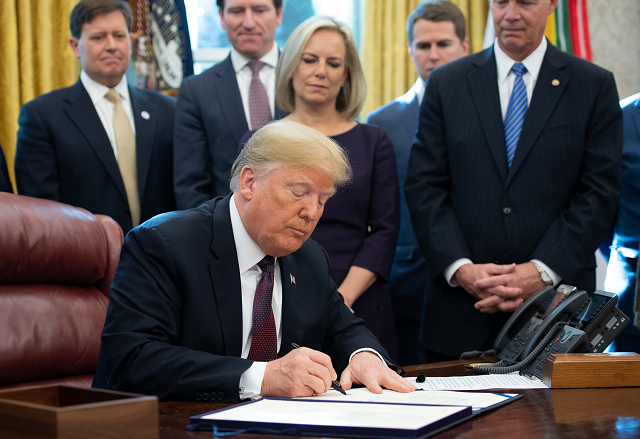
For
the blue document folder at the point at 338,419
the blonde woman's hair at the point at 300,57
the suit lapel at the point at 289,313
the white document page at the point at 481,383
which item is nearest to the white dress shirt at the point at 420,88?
the blonde woman's hair at the point at 300,57

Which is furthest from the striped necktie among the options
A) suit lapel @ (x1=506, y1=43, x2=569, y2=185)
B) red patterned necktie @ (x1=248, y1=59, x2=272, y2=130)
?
suit lapel @ (x1=506, y1=43, x2=569, y2=185)

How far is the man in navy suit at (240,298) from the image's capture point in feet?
5.07

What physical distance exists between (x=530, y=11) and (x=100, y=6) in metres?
1.94

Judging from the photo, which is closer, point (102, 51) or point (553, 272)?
point (553, 272)

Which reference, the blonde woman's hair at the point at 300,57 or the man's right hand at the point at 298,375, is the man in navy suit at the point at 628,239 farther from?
the man's right hand at the point at 298,375

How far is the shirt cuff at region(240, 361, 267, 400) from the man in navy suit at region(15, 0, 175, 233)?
1648 millimetres

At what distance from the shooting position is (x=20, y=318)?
198 cm

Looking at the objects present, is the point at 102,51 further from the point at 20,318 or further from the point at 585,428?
the point at 585,428

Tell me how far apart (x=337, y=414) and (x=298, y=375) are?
0.76ft

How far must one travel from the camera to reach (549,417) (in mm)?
1351

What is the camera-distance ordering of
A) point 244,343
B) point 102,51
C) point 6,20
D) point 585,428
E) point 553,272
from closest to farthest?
point 585,428
point 244,343
point 553,272
point 102,51
point 6,20

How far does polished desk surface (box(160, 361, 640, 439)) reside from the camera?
1219 millimetres

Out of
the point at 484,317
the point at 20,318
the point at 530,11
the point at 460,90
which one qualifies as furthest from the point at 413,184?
the point at 20,318

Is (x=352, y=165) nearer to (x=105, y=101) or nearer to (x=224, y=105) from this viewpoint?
(x=224, y=105)
